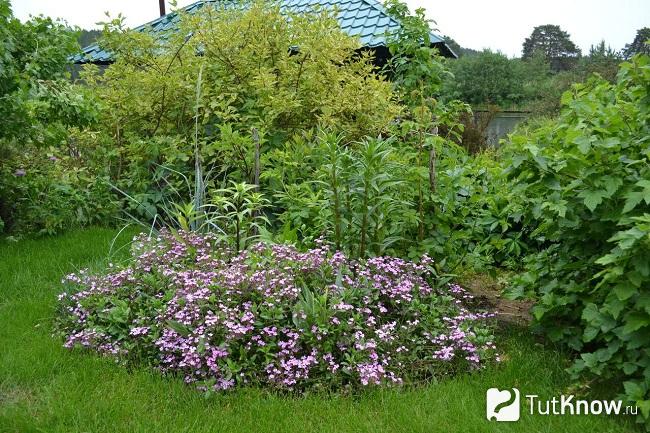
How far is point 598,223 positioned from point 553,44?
4322cm

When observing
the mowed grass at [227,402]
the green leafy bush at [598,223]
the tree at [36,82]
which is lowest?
the mowed grass at [227,402]

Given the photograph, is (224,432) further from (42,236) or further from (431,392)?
(42,236)

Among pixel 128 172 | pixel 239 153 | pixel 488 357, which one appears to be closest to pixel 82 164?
pixel 128 172

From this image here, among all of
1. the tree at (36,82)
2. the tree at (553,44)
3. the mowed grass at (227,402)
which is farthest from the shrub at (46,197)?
the tree at (553,44)

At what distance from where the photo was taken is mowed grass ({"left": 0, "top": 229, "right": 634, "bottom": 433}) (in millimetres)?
2746

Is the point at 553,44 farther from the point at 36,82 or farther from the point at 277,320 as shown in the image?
the point at 277,320

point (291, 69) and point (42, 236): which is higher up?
point (291, 69)

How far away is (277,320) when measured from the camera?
10.9 ft

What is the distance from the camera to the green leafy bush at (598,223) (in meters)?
2.74

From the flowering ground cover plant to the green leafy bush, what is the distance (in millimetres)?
516

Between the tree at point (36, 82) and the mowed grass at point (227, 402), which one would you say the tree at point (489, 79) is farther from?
the mowed grass at point (227, 402)

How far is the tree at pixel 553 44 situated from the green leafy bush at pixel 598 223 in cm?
4072

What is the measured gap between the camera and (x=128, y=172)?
639 cm

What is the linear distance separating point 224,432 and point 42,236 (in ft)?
12.2
